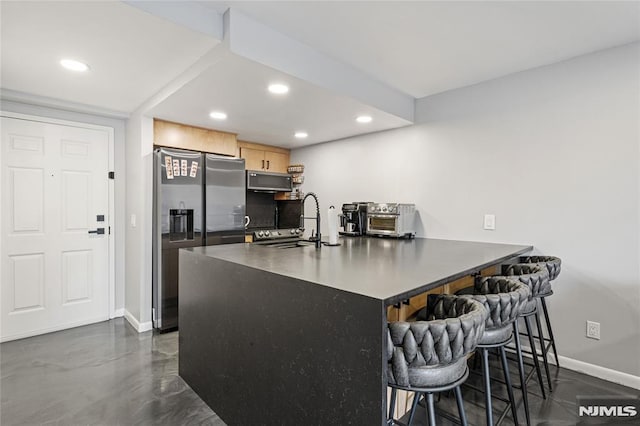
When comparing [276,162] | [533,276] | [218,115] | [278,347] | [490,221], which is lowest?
[278,347]

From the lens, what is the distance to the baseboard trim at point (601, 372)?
2158 mm

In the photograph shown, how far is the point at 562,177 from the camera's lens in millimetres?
2475

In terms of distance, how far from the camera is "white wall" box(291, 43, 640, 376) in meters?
2.21

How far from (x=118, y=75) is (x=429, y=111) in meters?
2.82

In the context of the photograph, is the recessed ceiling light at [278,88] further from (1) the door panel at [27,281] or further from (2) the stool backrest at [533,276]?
(1) the door panel at [27,281]

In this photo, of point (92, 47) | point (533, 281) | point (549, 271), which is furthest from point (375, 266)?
point (92, 47)

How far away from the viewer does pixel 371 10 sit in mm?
1861

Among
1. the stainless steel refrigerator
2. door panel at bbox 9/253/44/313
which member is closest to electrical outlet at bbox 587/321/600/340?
the stainless steel refrigerator

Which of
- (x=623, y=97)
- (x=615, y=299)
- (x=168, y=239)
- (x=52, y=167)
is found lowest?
(x=615, y=299)

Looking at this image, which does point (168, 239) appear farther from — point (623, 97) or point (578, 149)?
point (623, 97)

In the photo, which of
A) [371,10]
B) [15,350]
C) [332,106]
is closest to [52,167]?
[15,350]

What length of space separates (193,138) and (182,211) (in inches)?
35.5

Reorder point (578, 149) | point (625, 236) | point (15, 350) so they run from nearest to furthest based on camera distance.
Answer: point (625, 236) → point (578, 149) → point (15, 350)

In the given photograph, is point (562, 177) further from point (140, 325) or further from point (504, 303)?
point (140, 325)
